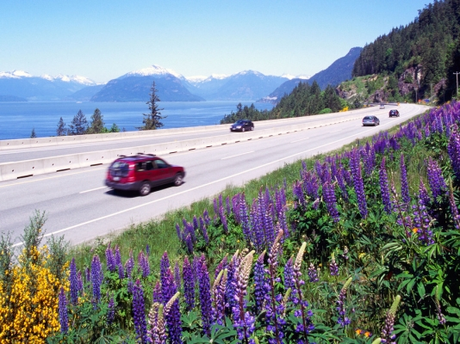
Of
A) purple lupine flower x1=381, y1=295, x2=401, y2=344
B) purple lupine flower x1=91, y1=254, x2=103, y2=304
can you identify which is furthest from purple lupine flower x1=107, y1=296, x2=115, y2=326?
purple lupine flower x1=381, y1=295, x2=401, y2=344

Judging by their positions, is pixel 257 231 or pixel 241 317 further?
pixel 257 231

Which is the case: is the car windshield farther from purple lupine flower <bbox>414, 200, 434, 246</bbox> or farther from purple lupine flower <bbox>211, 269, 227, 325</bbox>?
purple lupine flower <bbox>211, 269, 227, 325</bbox>

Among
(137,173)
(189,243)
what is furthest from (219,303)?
(137,173)

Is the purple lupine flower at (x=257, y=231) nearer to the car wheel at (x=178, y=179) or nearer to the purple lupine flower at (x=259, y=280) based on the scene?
the purple lupine flower at (x=259, y=280)

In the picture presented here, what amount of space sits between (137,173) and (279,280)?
1283 centimetres

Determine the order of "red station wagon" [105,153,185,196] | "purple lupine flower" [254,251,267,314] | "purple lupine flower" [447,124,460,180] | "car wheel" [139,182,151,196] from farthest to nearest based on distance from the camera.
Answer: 1. "car wheel" [139,182,151,196]
2. "red station wagon" [105,153,185,196]
3. "purple lupine flower" [447,124,460,180]
4. "purple lupine flower" [254,251,267,314]

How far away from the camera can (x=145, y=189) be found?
51.3ft

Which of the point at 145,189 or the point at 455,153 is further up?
the point at 455,153

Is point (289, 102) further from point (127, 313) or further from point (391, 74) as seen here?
point (127, 313)

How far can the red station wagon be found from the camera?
595 inches

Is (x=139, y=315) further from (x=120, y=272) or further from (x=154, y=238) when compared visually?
(x=154, y=238)

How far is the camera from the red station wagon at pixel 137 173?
1510 centimetres

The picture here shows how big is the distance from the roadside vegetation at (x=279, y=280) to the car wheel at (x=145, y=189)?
6.64 meters

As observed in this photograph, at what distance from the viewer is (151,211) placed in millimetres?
13125
